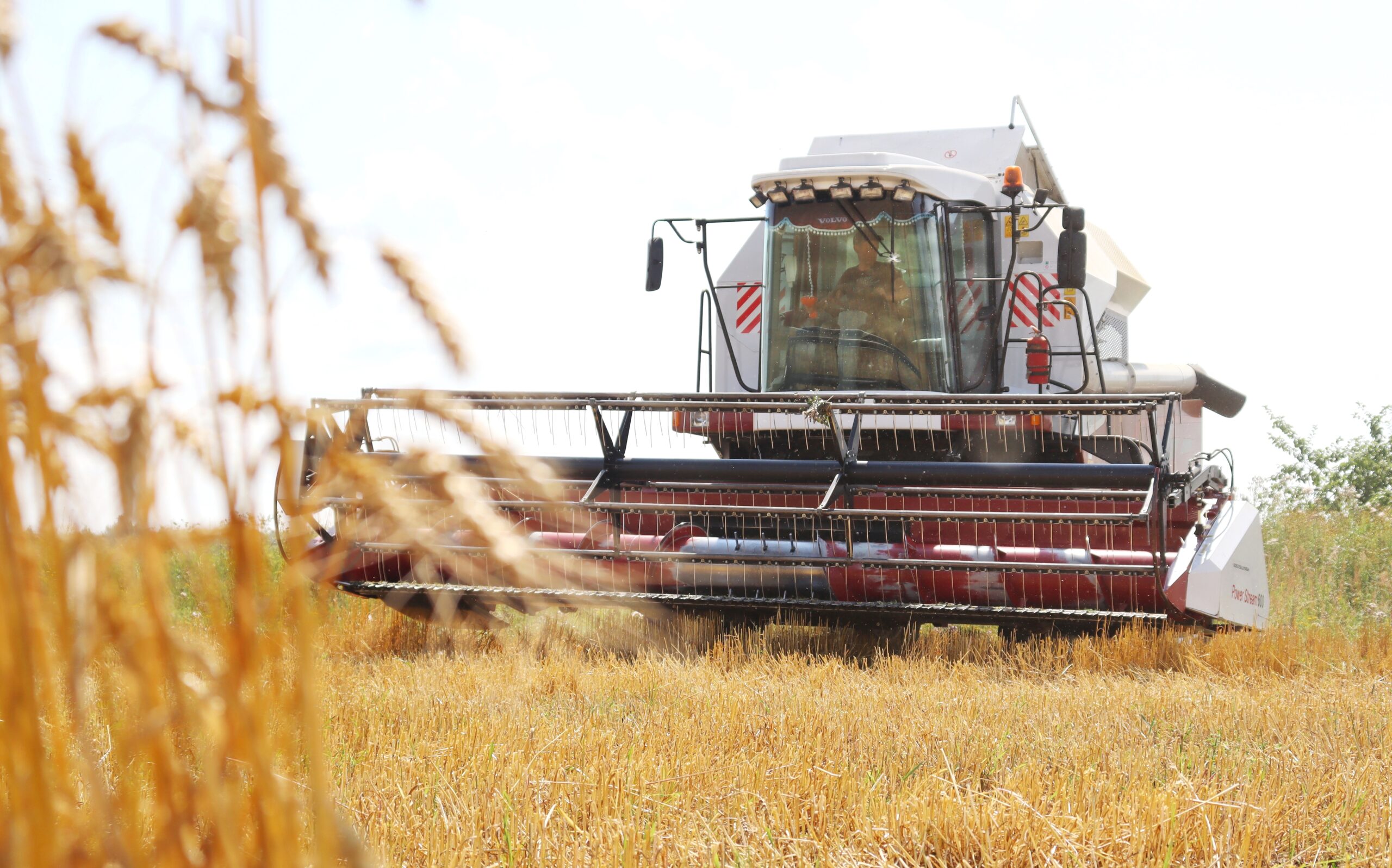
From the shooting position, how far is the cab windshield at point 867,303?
657 centimetres

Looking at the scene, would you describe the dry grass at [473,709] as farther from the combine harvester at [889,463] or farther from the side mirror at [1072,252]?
the side mirror at [1072,252]

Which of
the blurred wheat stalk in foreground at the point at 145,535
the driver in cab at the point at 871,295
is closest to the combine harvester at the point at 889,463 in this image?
the driver in cab at the point at 871,295

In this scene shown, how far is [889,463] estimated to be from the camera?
220 inches

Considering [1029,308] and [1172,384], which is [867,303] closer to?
[1029,308]

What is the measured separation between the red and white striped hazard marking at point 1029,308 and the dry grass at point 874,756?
2.65 m

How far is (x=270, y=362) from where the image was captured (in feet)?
2.63

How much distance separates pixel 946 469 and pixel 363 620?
295 cm

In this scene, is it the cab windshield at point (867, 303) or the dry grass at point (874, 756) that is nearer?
the dry grass at point (874, 756)

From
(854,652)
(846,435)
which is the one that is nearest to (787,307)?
(846,435)

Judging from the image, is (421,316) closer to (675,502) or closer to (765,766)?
(765,766)

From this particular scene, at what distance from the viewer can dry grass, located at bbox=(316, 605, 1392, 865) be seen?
7.06ft

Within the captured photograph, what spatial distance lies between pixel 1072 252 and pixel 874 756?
376cm

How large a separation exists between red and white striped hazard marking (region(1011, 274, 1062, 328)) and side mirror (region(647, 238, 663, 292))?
2.14 metres

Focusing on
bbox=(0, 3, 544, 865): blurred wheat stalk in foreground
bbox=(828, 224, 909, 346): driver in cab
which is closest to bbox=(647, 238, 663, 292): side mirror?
bbox=(828, 224, 909, 346): driver in cab
